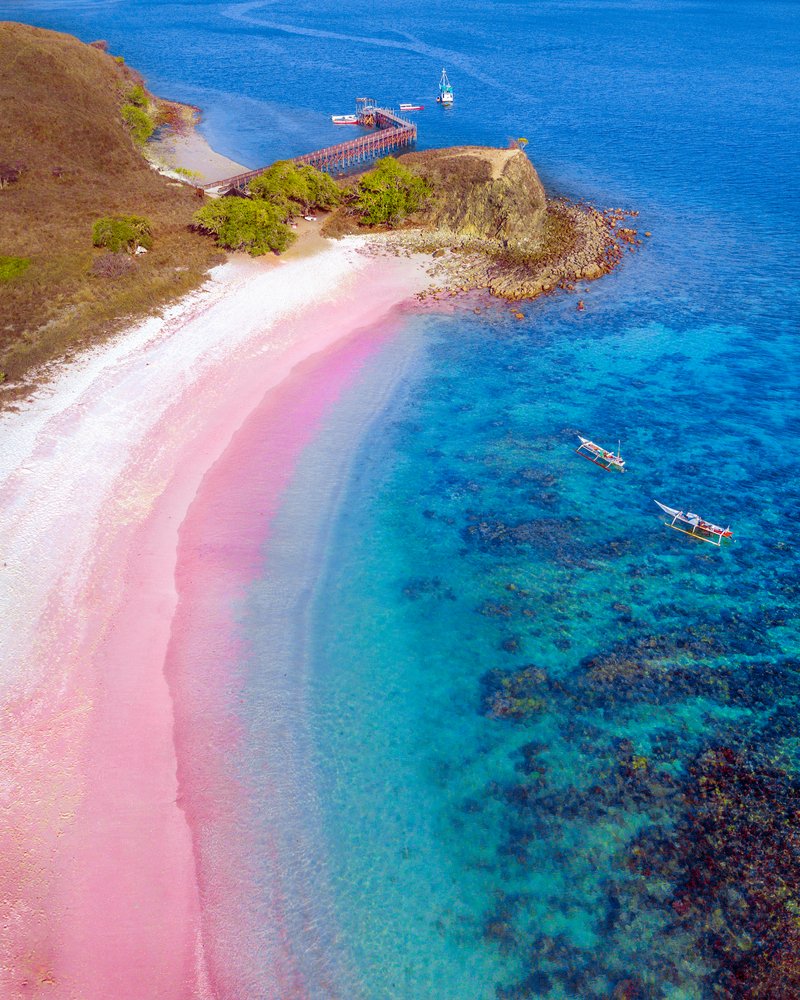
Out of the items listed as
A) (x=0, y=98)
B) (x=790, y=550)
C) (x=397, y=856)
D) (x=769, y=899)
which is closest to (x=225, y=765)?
(x=397, y=856)

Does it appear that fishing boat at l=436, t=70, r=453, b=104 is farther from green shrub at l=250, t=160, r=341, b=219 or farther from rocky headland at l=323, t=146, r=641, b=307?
green shrub at l=250, t=160, r=341, b=219

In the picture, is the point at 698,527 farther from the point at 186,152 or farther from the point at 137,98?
the point at 137,98

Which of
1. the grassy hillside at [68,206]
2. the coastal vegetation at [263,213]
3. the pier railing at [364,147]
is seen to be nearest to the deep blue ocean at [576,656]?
the coastal vegetation at [263,213]

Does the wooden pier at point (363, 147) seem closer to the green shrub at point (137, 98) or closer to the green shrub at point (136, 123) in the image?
the green shrub at point (136, 123)

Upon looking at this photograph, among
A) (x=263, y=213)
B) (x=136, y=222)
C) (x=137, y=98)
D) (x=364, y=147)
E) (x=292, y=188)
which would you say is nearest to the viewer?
(x=136, y=222)

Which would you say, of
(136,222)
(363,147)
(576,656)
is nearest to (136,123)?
(363,147)

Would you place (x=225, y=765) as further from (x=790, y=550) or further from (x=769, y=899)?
(x=790, y=550)
